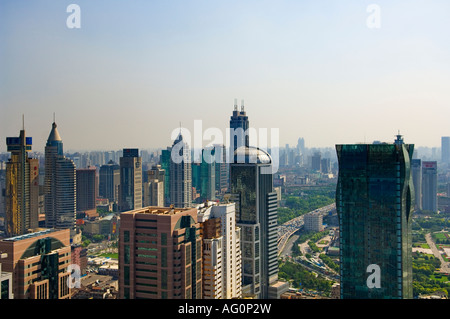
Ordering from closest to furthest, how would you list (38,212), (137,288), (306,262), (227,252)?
(137,288) < (227,252) < (306,262) < (38,212)

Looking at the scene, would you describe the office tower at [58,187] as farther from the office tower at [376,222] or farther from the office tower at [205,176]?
the office tower at [376,222]

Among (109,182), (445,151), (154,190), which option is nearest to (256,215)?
(154,190)

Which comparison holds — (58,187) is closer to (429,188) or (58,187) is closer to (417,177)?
(417,177)

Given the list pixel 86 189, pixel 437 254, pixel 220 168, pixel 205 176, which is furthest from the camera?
pixel 220 168

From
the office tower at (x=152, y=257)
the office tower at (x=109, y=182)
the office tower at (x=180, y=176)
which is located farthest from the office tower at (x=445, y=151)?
the office tower at (x=152, y=257)

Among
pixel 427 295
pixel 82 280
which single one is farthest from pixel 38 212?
pixel 427 295
